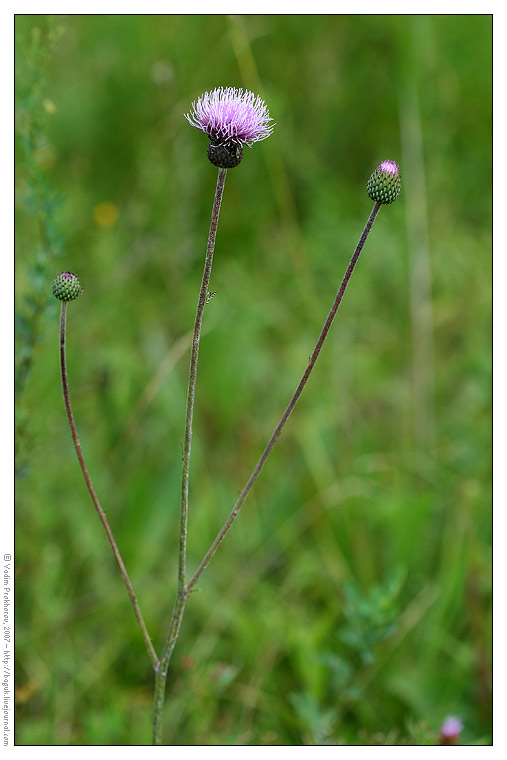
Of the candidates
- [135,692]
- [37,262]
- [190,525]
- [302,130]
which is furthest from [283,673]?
[302,130]

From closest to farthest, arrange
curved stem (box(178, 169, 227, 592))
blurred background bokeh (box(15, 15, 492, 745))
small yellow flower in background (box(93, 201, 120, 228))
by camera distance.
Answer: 1. curved stem (box(178, 169, 227, 592))
2. blurred background bokeh (box(15, 15, 492, 745))
3. small yellow flower in background (box(93, 201, 120, 228))

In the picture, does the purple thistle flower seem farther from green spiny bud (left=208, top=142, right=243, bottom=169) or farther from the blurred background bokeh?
the blurred background bokeh

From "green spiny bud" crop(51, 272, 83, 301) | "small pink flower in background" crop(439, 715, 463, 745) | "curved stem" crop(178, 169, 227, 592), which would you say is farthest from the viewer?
"small pink flower in background" crop(439, 715, 463, 745)

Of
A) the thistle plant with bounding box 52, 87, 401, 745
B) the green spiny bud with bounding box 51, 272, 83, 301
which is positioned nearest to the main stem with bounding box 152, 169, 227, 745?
the thistle plant with bounding box 52, 87, 401, 745

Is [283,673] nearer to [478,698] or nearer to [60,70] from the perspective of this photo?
[478,698]

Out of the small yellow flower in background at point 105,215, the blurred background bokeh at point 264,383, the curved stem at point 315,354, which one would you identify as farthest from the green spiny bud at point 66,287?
the small yellow flower in background at point 105,215

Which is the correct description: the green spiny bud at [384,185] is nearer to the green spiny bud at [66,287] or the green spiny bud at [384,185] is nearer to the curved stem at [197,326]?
the curved stem at [197,326]

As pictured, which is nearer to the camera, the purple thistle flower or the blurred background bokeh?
the purple thistle flower

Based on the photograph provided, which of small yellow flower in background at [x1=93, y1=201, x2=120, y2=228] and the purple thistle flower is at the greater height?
small yellow flower in background at [x1=93, y1=201, x2=120, y2=228]
